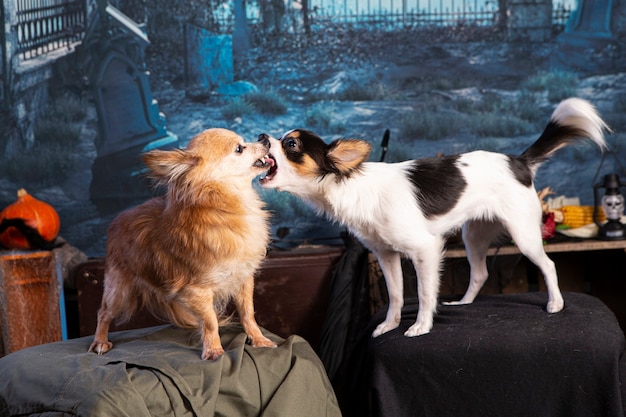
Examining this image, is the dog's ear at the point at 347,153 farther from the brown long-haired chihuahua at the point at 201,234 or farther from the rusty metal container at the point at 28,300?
the rusty metal container at the point at 28,300

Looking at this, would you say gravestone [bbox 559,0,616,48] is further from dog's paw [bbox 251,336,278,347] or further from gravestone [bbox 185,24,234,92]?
dog's paw [bbox 251,336,278,347]

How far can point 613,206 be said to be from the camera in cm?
411

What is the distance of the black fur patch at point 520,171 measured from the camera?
2984 mm

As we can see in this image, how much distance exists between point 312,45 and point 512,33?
1.38 metres

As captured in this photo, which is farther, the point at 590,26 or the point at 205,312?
the point at 590,26

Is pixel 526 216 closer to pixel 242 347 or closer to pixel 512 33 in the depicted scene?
pixel 242 347

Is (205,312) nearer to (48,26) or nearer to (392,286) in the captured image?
(392,286)

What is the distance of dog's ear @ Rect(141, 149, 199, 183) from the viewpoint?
8.49 feet

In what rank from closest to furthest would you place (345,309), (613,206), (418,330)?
(418,330) < (345,309) < (613,206)

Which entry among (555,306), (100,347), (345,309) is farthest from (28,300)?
(555,306)

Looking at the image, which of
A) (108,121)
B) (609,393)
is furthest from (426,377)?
(108,121)

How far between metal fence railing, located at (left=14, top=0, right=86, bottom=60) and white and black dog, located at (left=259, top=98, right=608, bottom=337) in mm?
2748

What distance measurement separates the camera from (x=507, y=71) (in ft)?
16.4

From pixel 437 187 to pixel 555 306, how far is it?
709 mm
